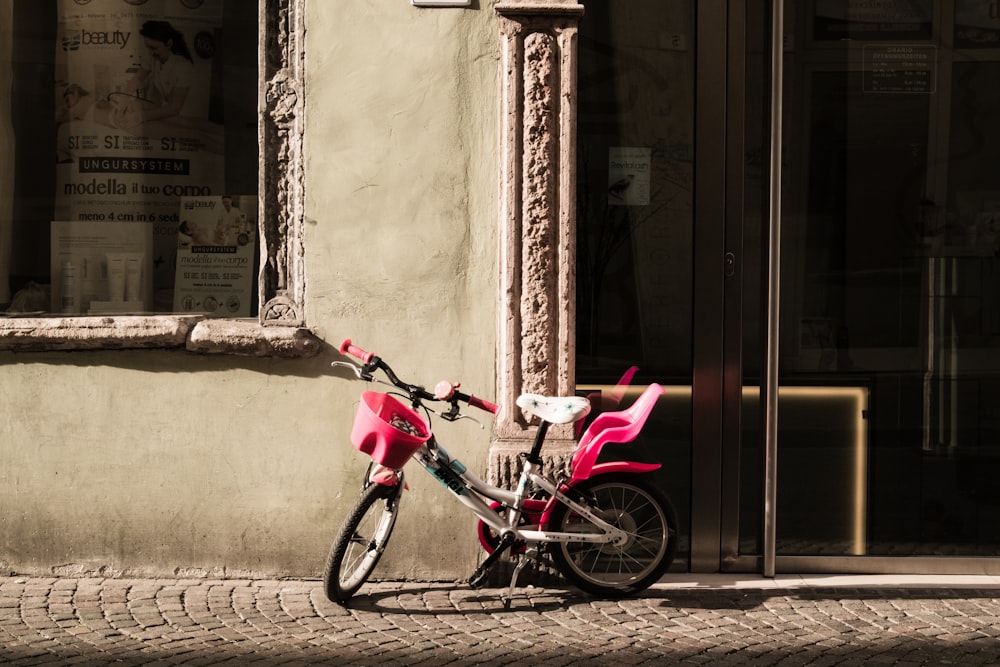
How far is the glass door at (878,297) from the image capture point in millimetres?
6262

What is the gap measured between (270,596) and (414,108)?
2309mm

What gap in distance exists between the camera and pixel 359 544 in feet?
18.6

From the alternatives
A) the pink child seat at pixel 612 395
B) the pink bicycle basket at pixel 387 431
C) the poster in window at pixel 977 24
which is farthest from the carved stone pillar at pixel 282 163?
the poster in window at pixel 977 24

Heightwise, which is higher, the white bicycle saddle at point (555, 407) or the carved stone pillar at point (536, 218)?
the carved stone pillar at point (536, 218)

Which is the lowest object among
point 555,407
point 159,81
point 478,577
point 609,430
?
point 478,577

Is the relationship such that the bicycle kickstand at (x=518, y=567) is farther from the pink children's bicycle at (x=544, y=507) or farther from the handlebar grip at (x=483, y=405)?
the handlebar grip at (x=483, y=405)

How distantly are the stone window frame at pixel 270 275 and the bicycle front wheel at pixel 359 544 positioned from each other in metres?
0.84

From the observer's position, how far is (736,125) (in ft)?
20.2

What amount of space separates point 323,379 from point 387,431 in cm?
83

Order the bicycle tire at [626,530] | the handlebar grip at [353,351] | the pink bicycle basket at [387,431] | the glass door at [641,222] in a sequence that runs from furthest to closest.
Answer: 1. the glass door at [641,222]
2. the bicycle tire at [626,530]
3. the handlebar grip at [353,351]
4. the pink bicycle basket at [387,431]

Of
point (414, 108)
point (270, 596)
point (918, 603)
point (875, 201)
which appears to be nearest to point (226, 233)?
point (414, 108)

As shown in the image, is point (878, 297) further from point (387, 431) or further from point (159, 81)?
point (159, 81)

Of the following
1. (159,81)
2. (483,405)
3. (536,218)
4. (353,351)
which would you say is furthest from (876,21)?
(159,81)

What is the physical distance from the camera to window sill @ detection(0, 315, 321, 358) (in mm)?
5992
